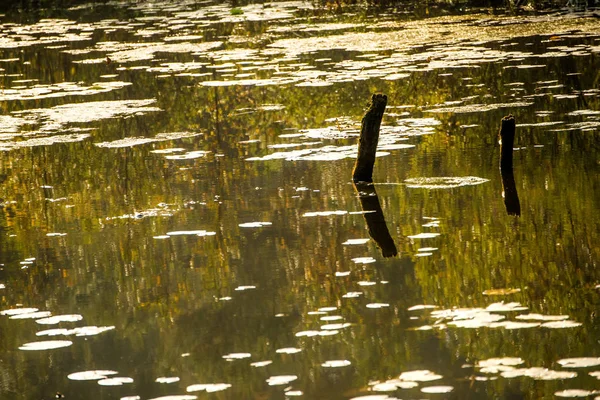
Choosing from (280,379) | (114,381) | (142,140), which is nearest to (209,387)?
(280,379)

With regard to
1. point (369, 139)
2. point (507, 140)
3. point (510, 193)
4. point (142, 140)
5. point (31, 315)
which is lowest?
point (31, 315)

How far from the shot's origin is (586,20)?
2381cm

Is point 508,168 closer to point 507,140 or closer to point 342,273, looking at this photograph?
point 507,140

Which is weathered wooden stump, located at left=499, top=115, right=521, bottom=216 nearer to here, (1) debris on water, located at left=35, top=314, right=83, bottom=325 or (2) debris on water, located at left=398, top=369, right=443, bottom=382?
(2) debris on water, located at left=398, top=369, right=443, bottom=382

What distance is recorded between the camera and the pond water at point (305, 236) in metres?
6.22

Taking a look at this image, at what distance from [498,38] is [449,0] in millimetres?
11066

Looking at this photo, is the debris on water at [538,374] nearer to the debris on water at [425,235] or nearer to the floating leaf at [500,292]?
the floating leaf at [500,292]

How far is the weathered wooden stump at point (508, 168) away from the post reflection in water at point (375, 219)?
110 centimetres

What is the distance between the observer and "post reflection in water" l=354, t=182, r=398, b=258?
838cm

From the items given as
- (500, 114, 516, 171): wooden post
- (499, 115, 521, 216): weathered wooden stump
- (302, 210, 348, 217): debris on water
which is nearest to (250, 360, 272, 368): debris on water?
(302, 210, 348, 217): debris on water

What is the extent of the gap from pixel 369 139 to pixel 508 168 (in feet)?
4.62

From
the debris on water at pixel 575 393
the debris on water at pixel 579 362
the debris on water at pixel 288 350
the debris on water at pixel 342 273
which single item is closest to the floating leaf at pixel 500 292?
the debris on water at pixel 342 273

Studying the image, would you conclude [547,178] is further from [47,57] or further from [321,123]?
[47,57]

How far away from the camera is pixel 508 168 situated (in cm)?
1048
